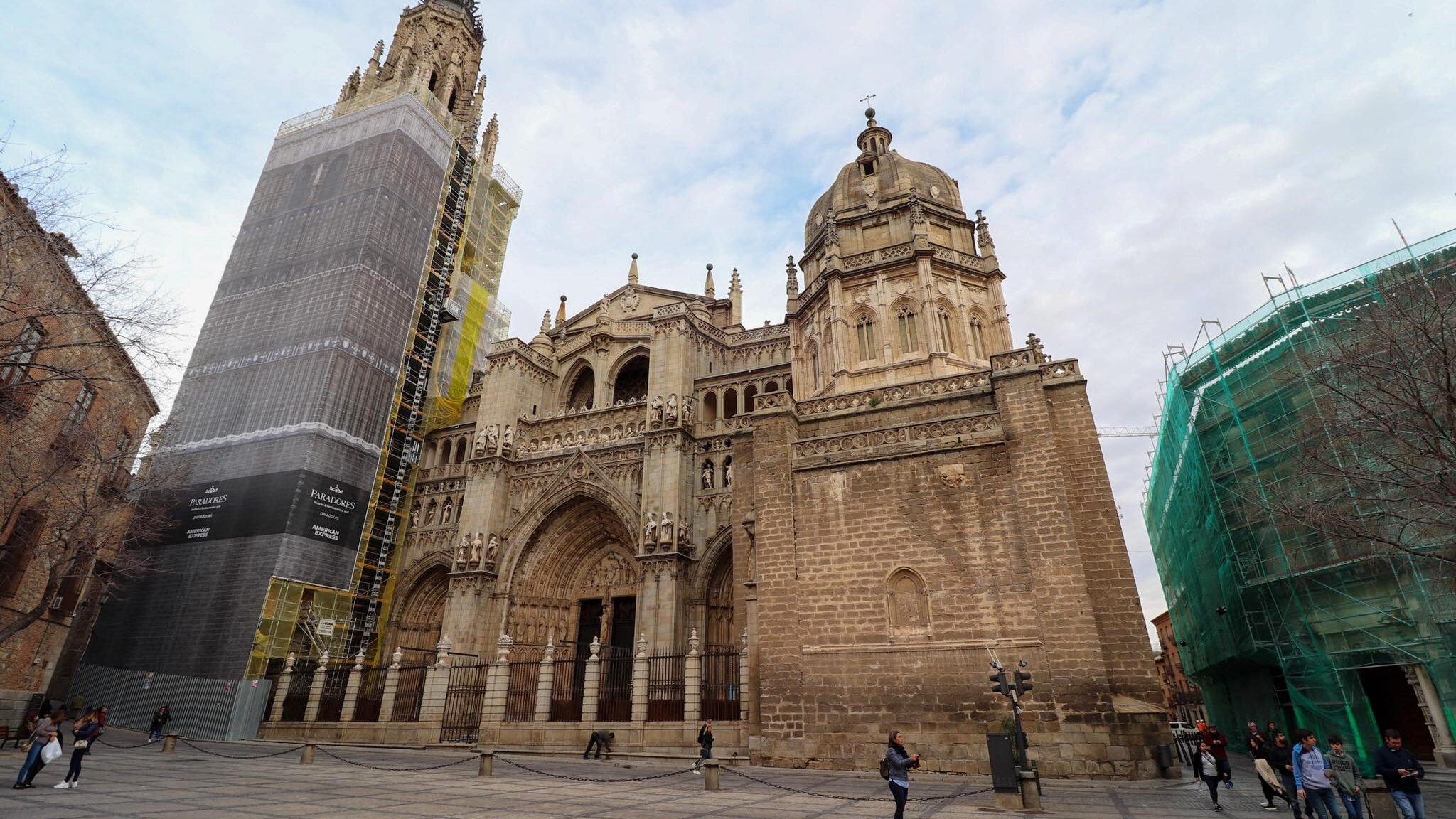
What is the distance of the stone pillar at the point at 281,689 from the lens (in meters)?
21.2

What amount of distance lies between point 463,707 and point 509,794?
1222cm

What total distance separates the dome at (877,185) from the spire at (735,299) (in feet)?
22.4

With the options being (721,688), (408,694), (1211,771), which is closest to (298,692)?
(408,694)

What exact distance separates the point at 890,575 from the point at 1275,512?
8696mm

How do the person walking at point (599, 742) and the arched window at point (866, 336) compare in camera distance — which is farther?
the arched window at point (866, 336)

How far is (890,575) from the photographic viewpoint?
46.9ft

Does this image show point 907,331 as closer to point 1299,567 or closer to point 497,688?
point 1299,567

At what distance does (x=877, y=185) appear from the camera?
22.7 meters

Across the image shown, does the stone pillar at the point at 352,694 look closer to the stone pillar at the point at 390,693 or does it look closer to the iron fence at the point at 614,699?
the stone pillar at the point at 390,693

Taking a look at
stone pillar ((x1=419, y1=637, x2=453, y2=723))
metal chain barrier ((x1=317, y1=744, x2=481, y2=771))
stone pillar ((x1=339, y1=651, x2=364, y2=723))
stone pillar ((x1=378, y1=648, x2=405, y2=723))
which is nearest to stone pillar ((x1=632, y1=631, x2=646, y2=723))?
metal chain barrier ((x1=317, y1=744, x2=481, y2=771))

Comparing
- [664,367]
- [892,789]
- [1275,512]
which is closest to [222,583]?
[664,367]

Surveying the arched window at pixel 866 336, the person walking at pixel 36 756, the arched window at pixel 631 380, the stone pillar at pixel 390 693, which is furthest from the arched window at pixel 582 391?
the person walking at pixel 36 756

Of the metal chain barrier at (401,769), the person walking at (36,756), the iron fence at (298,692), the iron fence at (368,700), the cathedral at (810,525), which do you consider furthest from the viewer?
the iron fence at (298,692)

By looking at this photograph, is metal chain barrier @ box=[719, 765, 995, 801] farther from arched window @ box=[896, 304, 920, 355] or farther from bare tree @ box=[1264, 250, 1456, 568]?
arched window @ box=[896, 304, 920, 355]
